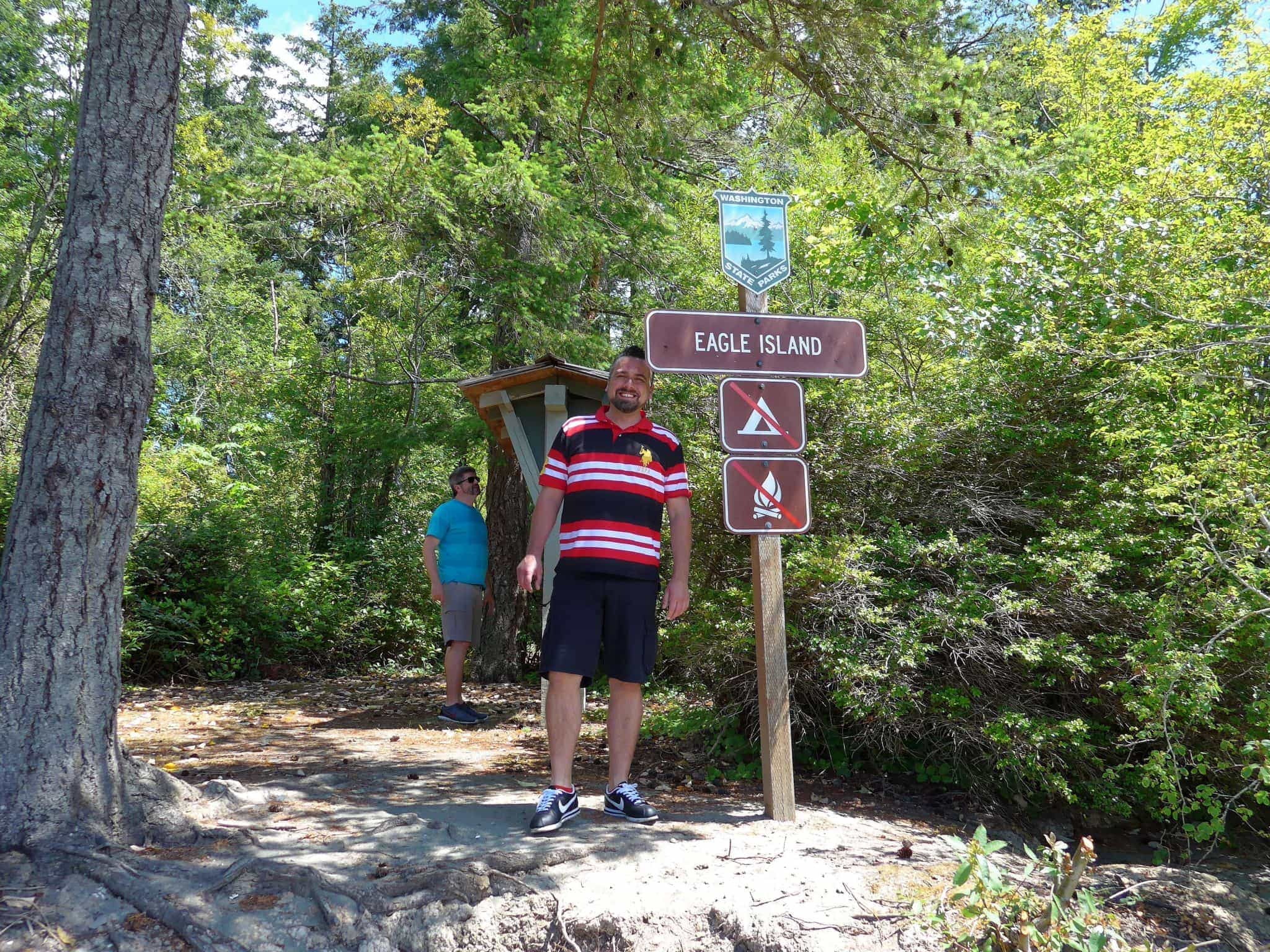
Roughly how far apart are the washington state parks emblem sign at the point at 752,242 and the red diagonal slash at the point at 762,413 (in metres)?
0.51

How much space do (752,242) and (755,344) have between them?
20.5 inches

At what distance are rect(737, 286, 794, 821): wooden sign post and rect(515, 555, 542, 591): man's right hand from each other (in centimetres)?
101

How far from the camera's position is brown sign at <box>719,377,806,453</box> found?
440cm

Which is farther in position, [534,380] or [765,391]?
[534,380]

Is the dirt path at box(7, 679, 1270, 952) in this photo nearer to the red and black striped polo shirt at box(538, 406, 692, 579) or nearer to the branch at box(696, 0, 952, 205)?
the red and black striped polo shirt at box(538, 406, 692, 579)

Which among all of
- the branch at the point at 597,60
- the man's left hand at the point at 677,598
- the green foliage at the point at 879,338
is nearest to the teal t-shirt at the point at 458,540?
the green foliage at the point at 879,338

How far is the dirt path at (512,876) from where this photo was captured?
291 centimetres

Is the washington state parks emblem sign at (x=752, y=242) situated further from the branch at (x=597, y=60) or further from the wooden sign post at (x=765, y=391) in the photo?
the branch at (x=597, y=60)

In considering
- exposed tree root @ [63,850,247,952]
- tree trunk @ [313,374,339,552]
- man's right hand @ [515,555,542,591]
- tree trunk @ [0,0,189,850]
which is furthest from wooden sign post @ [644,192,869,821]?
tree trunk @ [313,374,339,552]

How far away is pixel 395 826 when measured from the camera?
3855 mm

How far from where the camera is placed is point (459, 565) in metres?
7.16

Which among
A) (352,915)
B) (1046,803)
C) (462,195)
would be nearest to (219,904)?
(352,915)

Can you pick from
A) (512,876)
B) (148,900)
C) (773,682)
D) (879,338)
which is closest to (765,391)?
(773,682)

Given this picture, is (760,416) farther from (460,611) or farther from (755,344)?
(460,611)
